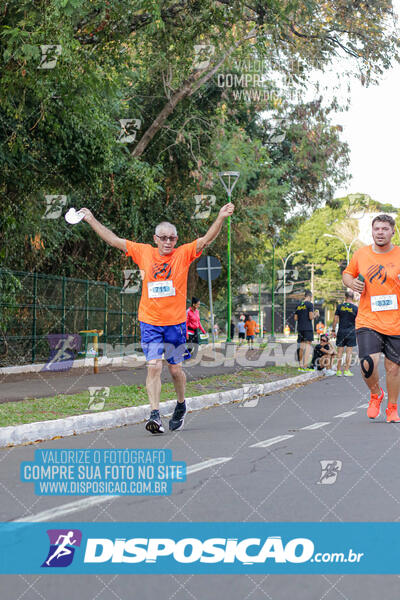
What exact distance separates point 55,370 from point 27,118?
20.4 ft

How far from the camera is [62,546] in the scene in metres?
4.10

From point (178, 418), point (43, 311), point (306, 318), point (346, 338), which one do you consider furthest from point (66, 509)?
point (306, 318)

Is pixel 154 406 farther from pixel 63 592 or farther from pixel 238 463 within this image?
pixel 63 592

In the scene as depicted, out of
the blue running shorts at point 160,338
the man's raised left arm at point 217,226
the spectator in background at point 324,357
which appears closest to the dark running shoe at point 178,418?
the blue running shorts at point 160,338

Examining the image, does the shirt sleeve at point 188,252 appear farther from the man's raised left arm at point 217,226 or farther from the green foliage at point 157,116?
the green foliage at point 157,116

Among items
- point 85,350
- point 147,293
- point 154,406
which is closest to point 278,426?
point 154,406

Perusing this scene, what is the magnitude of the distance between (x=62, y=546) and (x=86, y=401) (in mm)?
7172

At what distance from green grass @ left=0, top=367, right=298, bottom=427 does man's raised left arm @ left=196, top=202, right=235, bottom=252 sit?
261 centimetres

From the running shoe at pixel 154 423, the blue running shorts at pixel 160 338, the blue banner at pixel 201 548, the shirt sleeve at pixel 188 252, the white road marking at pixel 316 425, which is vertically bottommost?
the white road marking at pixel 316 425

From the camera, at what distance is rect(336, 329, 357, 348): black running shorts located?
59.3ft

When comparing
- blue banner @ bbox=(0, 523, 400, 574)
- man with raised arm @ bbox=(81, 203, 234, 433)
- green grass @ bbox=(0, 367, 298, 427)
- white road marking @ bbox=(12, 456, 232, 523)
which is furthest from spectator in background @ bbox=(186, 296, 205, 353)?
blue banner @ bbox=(0, 523, 400, 574)

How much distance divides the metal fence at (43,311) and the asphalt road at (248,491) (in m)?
7.06

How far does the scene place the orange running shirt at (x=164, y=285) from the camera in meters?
8.25

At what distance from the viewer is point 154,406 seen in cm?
848
